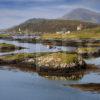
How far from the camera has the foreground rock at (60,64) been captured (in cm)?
7419

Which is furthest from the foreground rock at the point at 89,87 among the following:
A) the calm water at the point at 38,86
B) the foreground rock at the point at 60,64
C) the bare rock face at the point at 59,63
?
the bare rock face at the point at 59,63

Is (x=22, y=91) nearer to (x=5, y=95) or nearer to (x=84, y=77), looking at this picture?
(x=5, y=95)

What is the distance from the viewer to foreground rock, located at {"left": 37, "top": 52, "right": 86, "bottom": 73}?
74188 millimetres

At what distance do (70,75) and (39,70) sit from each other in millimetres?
8423

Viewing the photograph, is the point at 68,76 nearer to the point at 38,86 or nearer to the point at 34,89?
the point at 38,86

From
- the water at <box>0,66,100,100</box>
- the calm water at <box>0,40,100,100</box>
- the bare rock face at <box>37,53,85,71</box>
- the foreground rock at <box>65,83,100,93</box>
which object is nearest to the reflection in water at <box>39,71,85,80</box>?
the calm water at <box>0,40,100,100</box>

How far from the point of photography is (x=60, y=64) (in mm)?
74562

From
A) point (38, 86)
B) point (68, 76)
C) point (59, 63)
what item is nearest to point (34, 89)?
point (38, 86)

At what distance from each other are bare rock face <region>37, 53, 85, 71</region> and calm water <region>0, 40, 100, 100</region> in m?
3.08

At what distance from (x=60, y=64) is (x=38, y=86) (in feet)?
42.5

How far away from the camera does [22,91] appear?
59.0 metres

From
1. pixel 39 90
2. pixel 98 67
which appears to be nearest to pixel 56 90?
pixel 39 90

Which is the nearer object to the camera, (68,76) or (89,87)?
(89,87)

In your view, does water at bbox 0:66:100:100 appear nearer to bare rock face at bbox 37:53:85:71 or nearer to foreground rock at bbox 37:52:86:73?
foreground rock at bbox 37:52:86:73
